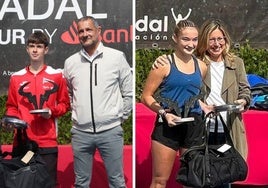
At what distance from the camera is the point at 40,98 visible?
4539 millimetres

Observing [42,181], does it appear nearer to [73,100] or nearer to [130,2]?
[73,100]

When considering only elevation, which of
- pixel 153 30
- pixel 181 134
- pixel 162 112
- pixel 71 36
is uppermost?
pixel 153 30

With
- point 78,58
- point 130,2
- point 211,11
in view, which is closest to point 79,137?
point 78,58

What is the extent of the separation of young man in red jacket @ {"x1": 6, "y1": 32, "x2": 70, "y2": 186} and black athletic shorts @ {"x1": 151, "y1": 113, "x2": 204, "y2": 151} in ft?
2.39

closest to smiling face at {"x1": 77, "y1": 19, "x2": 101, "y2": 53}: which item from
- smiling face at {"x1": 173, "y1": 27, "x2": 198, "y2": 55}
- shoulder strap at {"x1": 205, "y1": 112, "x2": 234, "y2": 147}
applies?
smiling face at {"x1": 173, "y1": 27, "x2": 198, "y2": 55}

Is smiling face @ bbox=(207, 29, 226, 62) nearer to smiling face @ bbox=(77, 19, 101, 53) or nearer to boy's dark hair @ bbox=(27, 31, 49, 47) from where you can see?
smiling face @ bbox=(77, 19, 101, 53)

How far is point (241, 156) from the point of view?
4.36 meters

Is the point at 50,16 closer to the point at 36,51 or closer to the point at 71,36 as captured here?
the point at 71,36

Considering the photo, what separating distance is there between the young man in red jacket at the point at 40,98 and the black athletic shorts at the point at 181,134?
729 millimetres

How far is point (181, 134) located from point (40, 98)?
40.9 inches

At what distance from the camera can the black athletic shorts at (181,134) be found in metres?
4.32

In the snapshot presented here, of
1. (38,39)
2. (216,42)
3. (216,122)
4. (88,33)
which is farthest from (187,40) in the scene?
(38,39)

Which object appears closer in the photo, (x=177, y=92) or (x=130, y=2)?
(x=177, y=92)

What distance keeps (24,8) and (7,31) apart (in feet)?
0.79
